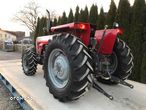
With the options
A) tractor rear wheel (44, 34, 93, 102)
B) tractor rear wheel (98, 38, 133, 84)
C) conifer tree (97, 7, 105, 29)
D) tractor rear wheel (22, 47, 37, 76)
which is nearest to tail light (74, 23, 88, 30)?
tractor rear wheel (44, 34, 93, 102)

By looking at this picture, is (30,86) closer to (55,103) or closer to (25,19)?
(55,103)

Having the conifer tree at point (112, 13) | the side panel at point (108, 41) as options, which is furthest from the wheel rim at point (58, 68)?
the conifer tree at point (112, 13)

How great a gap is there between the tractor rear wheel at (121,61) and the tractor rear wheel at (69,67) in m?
1.12

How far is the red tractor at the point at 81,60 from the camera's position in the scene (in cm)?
310

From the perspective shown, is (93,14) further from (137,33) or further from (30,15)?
(30,15)

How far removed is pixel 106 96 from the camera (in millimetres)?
3412

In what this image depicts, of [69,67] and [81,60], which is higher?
[81,60]

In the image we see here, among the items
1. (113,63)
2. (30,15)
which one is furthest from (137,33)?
(30,15)

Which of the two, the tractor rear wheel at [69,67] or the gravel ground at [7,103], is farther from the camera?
the gravel ground at [7,103]

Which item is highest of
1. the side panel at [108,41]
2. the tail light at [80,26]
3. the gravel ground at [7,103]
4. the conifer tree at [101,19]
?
the conifer tree at [101,19]

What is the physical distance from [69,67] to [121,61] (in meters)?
1.35

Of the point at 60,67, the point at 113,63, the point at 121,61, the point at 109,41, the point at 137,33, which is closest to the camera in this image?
the point at 60,67

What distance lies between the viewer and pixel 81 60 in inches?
122

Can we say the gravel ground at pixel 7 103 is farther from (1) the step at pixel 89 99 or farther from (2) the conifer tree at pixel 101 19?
(2) the conifer tree at pixel 101 19
